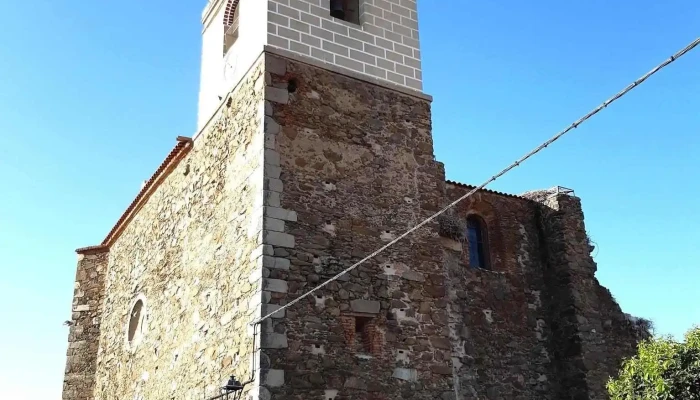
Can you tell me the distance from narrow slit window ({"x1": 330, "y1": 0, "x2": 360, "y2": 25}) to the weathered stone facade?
4.67 ft

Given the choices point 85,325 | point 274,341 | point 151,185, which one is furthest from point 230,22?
point 85,325

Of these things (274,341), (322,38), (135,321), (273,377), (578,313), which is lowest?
(273,377)

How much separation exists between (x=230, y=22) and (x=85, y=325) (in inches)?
306

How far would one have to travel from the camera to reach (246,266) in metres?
9.77

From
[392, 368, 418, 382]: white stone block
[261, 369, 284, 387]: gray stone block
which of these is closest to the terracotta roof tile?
[261, 369, 284, 387]: gray stone block

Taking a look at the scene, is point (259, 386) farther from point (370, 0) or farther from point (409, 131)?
point (370, 0)

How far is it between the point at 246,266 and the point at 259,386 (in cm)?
172

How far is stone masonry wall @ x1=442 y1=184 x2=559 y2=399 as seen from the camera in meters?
12.8

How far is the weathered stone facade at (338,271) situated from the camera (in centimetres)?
955

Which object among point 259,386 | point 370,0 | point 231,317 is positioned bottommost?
point 259,386

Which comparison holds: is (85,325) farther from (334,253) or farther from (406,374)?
(406,374)

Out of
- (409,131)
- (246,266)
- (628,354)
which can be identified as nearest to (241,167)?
(246,266)

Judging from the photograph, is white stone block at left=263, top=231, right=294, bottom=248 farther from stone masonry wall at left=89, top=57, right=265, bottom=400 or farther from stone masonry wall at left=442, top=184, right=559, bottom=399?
stone masonry wall at left=442, top=184, right=559, bottom=399

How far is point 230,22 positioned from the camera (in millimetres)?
13047
